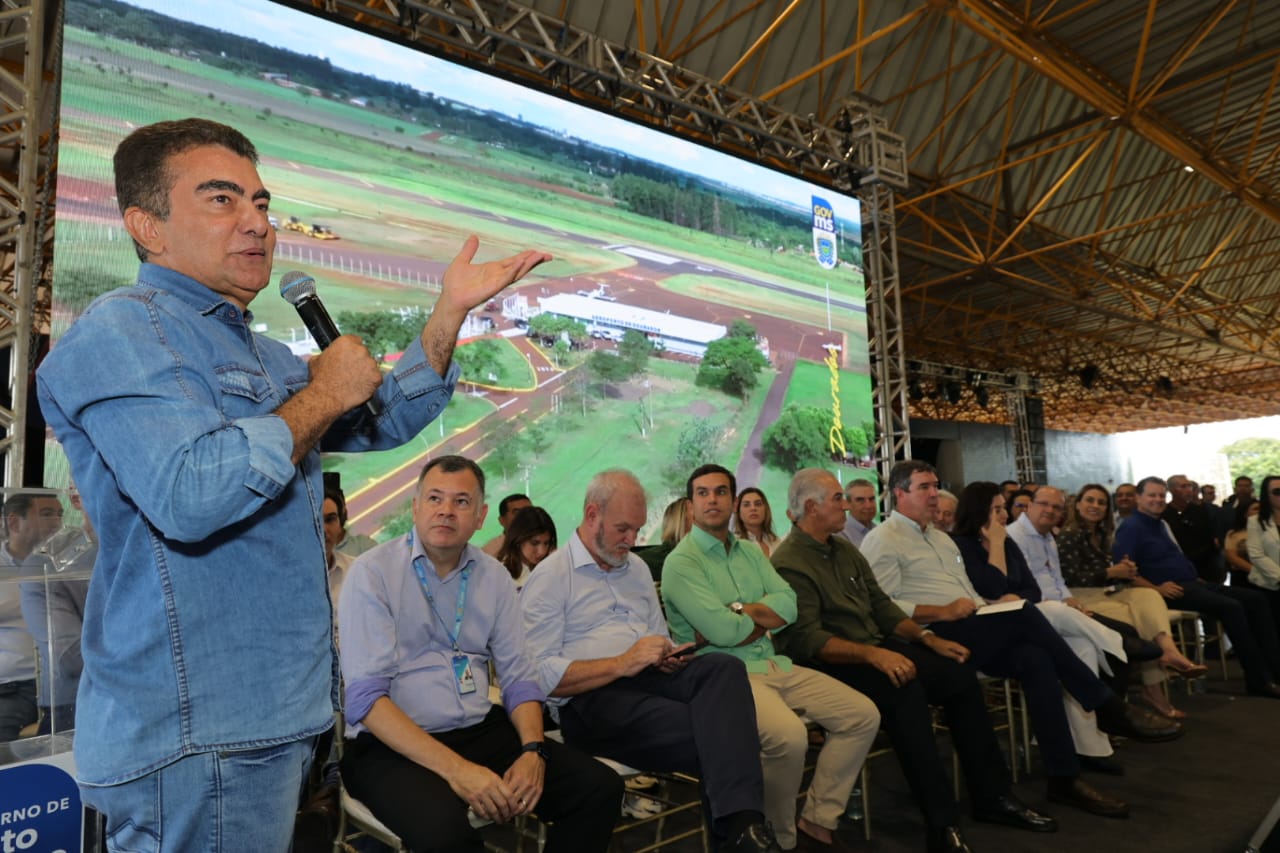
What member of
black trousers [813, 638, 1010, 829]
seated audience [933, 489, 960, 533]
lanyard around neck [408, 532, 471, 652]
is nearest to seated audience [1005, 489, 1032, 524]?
seated audience [933, 489, 960, 533]

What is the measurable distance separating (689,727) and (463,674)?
0.68 meters

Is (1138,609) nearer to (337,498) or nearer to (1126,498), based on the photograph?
(1126,498)

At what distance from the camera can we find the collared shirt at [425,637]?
83.5 inches

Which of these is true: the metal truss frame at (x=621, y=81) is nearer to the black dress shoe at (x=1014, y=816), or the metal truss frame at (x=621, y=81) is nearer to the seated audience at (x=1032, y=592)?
the seated audience at (x=1032, y=592)

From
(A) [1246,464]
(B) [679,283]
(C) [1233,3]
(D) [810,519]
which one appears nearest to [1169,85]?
(C) [1233,3]

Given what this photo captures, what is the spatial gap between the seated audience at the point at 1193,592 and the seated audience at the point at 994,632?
5.13ft

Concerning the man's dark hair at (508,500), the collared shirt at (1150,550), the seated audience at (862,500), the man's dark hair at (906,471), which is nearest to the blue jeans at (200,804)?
the man's dark hair at (906,471)

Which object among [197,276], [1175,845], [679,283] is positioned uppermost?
[679,283]

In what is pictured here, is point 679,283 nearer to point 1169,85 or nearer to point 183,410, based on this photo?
point 183,410

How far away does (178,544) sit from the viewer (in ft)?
2.94

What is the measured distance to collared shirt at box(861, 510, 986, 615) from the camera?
3.74 metres

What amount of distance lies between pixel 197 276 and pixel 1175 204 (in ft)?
51.2

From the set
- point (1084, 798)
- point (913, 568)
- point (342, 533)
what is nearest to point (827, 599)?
point (913, 568)

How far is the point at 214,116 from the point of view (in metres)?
4.21
